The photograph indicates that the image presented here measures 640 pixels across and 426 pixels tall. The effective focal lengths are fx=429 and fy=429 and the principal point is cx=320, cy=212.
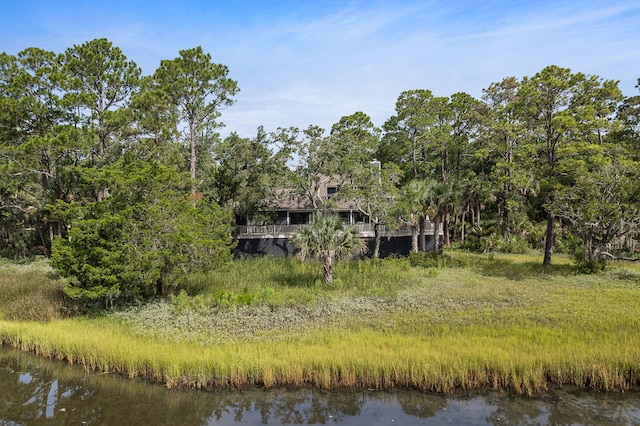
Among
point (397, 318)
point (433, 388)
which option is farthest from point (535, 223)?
point (433, 388)

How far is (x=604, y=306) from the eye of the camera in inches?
656

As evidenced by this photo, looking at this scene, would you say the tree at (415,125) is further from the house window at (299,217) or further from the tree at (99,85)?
the tree at (99,85)

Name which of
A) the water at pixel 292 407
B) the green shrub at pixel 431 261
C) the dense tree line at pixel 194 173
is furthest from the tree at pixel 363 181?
the water at pixel 292 407

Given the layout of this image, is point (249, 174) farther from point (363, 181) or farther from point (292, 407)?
point (292, 407)

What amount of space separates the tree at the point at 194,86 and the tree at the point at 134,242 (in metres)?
12.2

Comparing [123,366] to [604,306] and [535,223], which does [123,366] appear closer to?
[604,306]

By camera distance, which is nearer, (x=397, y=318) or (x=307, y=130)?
(x=397, y=318)

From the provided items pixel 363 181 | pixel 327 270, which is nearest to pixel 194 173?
pixel 363 181

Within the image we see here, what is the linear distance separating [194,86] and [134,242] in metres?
18.7

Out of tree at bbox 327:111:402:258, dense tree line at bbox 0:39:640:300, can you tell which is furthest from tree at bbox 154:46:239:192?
tree at bbox 327:111:402:258

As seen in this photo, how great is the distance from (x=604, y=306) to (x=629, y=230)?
872 cm

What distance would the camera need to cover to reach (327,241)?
22.0 meters

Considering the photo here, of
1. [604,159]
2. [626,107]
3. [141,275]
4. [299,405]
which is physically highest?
[626,107]

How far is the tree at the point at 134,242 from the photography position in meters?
16.5
